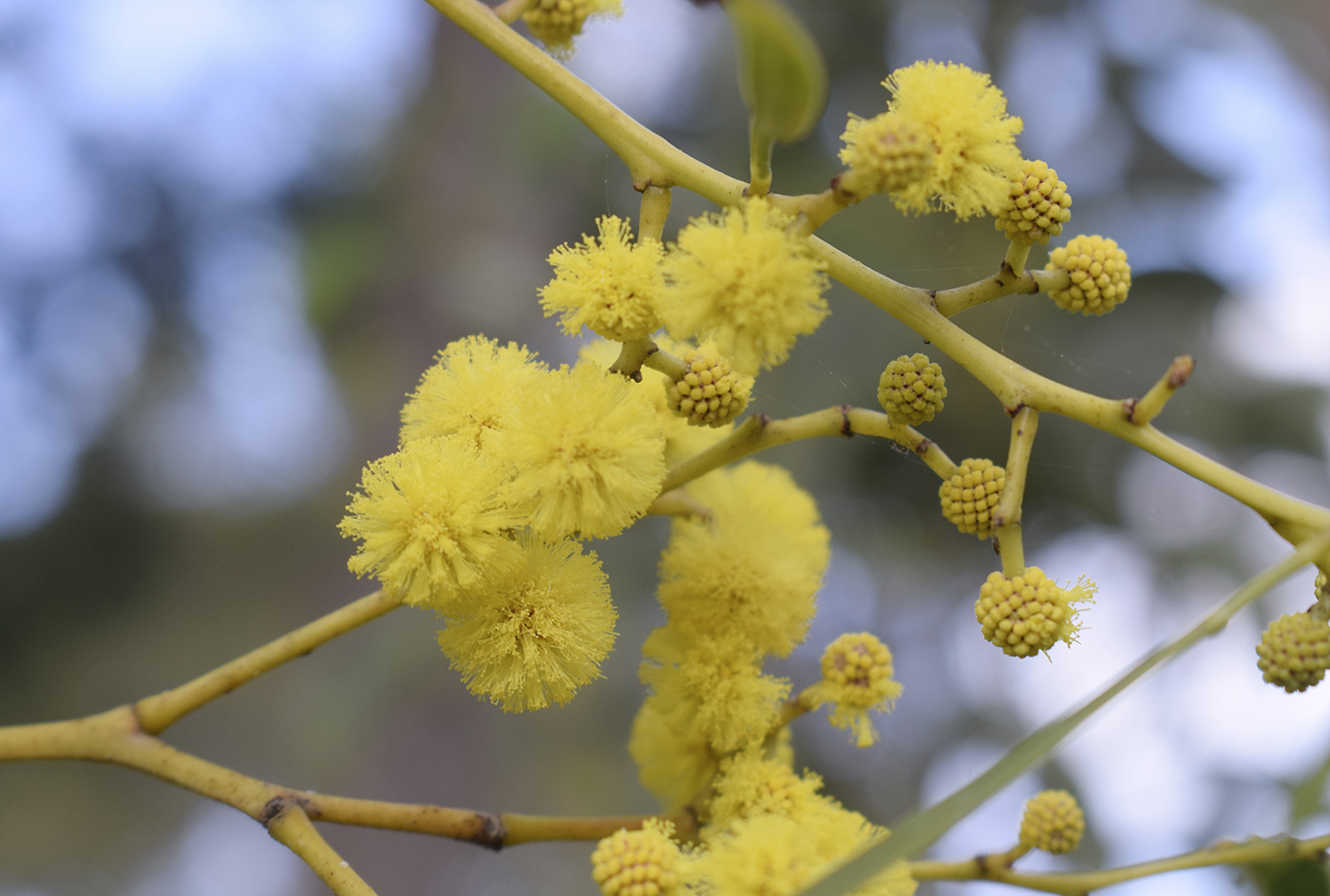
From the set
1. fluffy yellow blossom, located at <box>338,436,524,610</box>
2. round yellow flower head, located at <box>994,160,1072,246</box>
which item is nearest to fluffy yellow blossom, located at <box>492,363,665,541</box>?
fluffy yellow blossom, located at <box>338,436,524,610</box>

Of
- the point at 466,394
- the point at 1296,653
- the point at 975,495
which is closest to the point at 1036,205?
the point at 975,495

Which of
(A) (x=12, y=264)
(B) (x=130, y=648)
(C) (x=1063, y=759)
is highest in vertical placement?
(A) (x=12, y=264)

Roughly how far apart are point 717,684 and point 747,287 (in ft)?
1.35

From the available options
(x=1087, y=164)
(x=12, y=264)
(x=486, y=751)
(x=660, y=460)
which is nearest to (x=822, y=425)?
(x=660, y=460)

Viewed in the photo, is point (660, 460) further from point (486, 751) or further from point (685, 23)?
point (486, 751)

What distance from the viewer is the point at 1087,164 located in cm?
166

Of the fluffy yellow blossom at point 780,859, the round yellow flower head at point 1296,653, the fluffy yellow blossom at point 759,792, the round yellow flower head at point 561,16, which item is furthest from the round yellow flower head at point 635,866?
the round yellow flower head at point 561,16

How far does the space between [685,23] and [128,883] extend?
6.56 feet

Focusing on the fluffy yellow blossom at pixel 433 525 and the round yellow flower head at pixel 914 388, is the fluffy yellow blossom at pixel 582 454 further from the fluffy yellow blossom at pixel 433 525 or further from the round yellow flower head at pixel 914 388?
the round yellow flower head at pixel 914 388

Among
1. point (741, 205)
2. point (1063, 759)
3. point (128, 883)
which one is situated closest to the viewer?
point (741, 205)

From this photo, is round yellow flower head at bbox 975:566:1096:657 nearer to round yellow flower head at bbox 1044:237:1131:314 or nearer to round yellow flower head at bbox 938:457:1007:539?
round yellow flower head at bbox 938:457:1007:539

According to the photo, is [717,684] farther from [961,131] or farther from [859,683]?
[961,131]

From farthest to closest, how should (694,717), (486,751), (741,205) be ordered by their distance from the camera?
(486,751) < (694,717) < (741,205)

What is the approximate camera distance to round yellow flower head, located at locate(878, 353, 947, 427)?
0.62 meters
